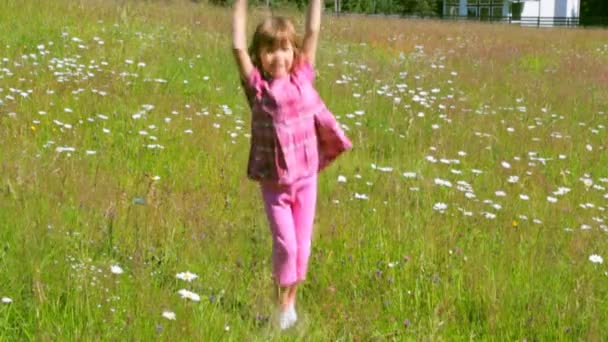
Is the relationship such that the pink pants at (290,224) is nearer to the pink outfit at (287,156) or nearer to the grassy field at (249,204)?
the pink outfit at (287,156)

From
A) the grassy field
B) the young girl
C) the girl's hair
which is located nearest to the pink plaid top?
the young girl

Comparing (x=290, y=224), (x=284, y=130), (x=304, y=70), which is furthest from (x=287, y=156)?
(x=304, y=70)

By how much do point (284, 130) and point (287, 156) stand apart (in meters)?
0.12

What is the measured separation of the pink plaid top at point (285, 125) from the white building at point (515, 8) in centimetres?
6338

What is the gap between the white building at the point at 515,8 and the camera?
66.9m

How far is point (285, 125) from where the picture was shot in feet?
10.9

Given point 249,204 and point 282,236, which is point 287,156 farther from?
point 249,204

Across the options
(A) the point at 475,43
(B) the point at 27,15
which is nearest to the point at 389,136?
(B) the point at 27,15

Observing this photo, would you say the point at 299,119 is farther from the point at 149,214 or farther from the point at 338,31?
the point at 338,31

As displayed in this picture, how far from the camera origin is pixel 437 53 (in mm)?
14062

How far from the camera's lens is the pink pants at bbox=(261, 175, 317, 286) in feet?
10.9

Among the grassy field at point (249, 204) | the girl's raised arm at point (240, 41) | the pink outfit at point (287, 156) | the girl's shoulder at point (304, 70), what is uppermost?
the girl's raised arm at point (240, 41)

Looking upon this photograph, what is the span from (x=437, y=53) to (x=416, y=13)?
49555 mm

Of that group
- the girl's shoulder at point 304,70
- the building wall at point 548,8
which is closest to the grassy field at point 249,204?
the girl's shoulder at point 304,70
